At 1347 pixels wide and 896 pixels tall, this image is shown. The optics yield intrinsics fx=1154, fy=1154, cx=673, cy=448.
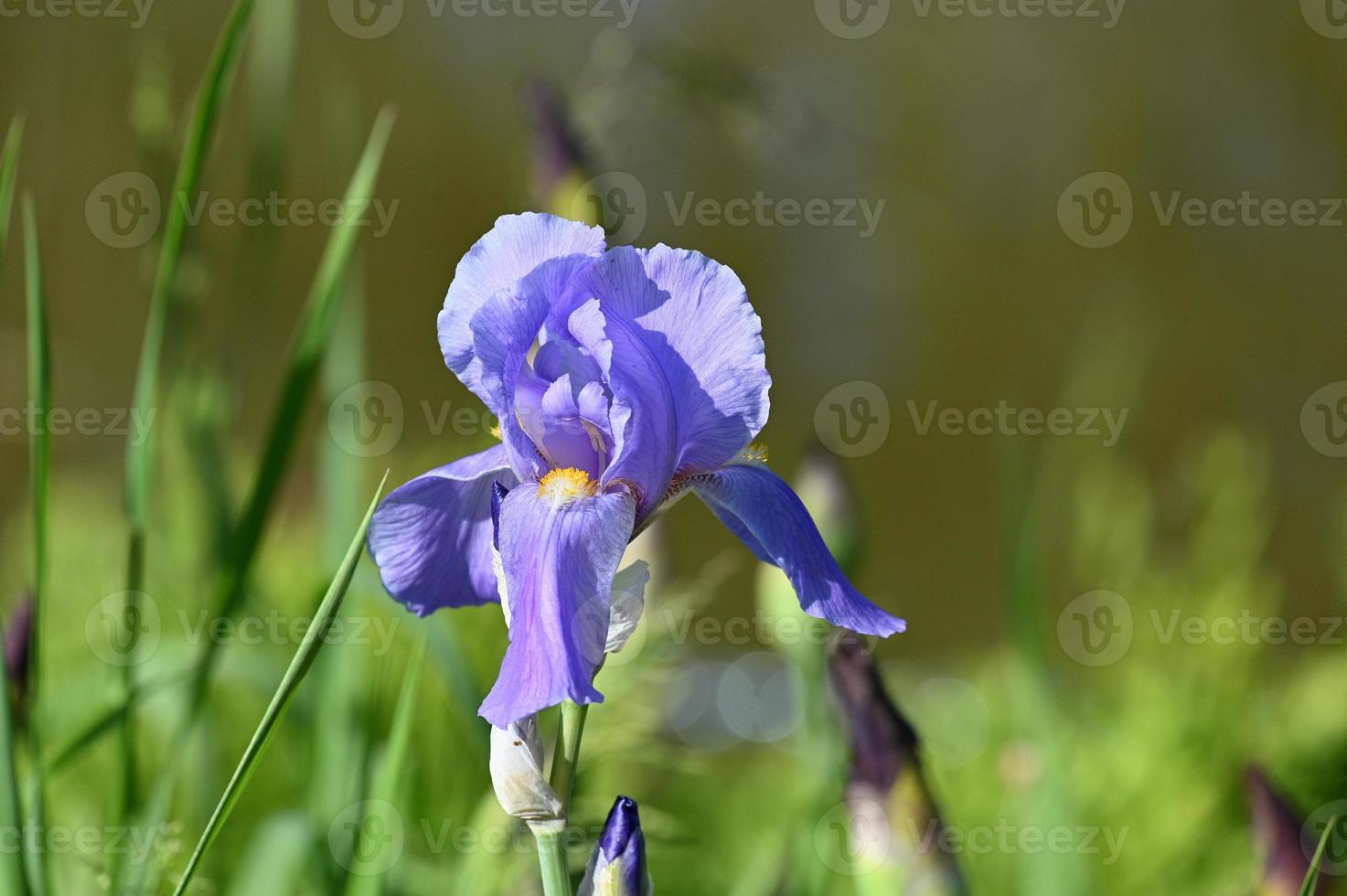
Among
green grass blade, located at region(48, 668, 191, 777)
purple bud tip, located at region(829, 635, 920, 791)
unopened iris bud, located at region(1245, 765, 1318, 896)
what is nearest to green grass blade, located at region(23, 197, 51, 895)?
green grass blade, located at region(48, 668, 191, 777)

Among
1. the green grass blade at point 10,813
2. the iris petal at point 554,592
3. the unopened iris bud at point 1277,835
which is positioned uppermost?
the iris petal at point 554,592

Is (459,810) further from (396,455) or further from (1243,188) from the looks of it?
(1243,188)

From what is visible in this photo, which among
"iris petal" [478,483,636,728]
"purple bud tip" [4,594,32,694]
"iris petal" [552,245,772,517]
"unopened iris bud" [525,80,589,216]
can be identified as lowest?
"purple bud tip" [4,594,32,694]

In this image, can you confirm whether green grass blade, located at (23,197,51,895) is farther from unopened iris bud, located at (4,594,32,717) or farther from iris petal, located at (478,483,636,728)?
iris petal, located at (478,483,636,728)

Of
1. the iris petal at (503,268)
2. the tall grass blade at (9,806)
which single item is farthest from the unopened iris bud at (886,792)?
the tall grass blade at (9,806)

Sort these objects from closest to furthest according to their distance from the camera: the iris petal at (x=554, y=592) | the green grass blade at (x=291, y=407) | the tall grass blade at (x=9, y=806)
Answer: the iris petal at (x=554, y=592) → the tall grass blade at (x=9, y=806) → the green grass blade at (x=291, y=407)

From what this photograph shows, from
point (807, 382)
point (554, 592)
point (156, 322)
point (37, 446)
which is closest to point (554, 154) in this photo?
point (156, 322)

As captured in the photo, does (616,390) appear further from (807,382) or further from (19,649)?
(807,382)

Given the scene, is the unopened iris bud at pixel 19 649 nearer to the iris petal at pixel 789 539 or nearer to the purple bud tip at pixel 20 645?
the purple bud tip at pixel 20 645
